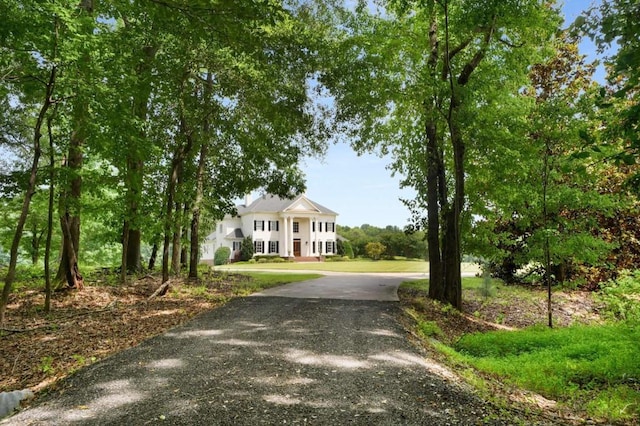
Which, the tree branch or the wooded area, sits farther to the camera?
the tree branch

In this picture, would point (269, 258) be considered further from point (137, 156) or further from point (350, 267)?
point (137, 156)

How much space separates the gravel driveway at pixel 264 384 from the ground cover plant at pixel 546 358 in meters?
0.91

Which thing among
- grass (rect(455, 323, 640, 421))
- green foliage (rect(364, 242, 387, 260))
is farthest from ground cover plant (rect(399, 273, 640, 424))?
green foliage (rect(364, 242, 387, 260))

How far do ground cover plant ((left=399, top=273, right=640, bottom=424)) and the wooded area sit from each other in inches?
76.0

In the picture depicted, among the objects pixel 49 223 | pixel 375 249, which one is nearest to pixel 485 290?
pixel 49 223

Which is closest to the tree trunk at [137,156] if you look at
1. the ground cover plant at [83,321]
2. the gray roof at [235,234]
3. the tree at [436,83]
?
the ground cover plant at [83,321]

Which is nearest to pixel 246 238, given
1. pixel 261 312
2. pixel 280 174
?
pixel 280 174

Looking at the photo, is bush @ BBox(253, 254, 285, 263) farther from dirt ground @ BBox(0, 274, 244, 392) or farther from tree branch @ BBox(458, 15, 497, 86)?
tree branch @ BBox(458, 15, 497, 86)

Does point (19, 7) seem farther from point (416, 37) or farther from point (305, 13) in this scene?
point (416, 37)

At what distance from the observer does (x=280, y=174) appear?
18141 millimetres

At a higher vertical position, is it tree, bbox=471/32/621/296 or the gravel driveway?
tree, bbox=471/32/621/296

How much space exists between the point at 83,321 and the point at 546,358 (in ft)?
30.5

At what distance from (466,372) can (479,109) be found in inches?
375

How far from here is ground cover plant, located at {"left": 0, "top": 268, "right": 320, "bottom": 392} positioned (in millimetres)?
6148
